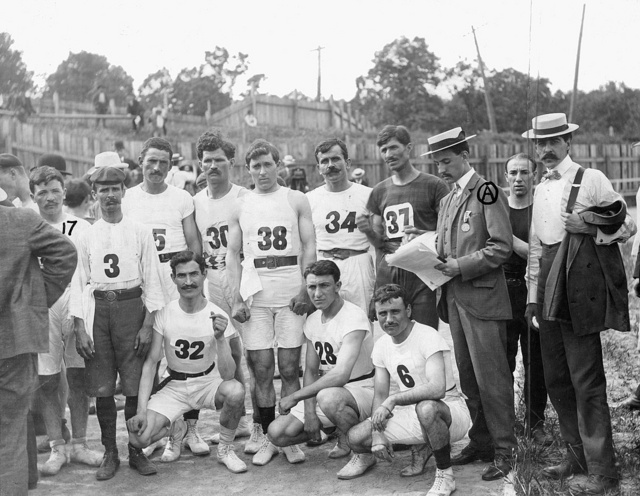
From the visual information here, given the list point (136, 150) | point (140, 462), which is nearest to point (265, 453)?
point (140, 462)

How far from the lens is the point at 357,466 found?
210 inches

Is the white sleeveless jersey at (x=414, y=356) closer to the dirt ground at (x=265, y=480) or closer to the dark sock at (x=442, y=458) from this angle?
the dark sock at (x=442, y=458)

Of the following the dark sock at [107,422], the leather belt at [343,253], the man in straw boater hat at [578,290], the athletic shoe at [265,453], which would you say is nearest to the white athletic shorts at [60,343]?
the dark sock at [107,422]

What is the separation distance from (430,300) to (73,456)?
2945 mm

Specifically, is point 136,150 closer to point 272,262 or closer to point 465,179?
point 272,262

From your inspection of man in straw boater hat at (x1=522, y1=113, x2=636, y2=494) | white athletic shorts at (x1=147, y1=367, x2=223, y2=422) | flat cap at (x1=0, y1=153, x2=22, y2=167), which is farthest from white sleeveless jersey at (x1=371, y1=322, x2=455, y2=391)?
flat cap at (x1=0, y1=153, x2=22, y2=167)

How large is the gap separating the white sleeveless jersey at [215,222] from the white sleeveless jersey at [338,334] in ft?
3.98

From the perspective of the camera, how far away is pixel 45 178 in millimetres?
6012

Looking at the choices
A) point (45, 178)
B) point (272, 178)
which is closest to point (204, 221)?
point (272, 178)

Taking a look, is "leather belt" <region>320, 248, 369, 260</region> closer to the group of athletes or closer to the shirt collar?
the group of athletes

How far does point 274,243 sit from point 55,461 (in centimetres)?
227

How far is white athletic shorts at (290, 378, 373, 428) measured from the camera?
5496 millimetres

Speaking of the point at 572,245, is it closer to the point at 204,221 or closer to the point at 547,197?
the point at 547,197

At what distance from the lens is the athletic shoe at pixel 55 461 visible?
564 centimetres
